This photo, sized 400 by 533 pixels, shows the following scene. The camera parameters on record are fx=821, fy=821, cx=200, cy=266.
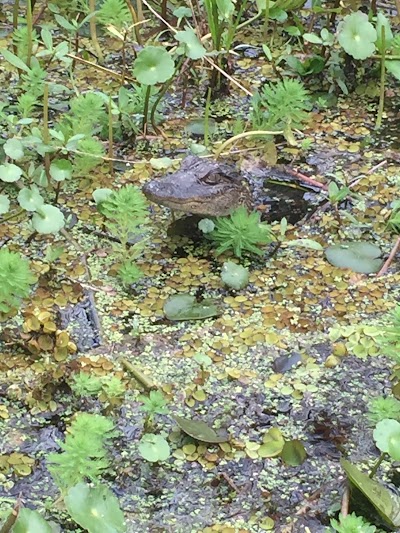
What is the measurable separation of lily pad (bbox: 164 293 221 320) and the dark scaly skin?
0.26 metres

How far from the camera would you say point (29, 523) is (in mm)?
1487

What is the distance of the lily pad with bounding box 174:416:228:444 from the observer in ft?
5.91

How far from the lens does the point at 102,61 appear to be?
3.22 meters

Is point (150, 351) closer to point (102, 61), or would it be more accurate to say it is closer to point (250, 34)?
point (102, 61)

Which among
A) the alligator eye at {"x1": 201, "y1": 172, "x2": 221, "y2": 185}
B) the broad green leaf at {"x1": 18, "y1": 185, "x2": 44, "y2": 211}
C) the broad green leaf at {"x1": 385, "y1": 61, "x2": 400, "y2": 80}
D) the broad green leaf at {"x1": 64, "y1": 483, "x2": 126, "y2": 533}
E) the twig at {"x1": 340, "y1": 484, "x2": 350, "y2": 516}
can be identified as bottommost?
the twig at {"x1": 340, "y1": 484, "x2": 350, "y2": 516}

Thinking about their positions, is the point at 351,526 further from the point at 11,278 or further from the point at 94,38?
the point at 94,38

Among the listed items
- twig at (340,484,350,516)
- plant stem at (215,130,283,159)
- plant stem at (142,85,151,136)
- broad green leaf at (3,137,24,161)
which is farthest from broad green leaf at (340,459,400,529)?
plant stem at (142,85,151,136)

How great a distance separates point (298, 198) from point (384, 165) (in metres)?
0.36

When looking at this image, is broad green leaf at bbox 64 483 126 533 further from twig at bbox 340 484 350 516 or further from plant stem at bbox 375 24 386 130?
plant stem at bbox 375 24 386 130

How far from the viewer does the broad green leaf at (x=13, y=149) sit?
7.66 feet

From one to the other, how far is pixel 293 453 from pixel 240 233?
711mm

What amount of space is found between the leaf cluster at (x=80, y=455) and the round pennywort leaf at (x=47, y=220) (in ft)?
2.28

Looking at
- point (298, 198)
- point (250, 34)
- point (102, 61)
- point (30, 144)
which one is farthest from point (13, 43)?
point (298, 198)

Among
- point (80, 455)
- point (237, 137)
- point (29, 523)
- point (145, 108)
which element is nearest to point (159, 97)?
point (145, 108)
